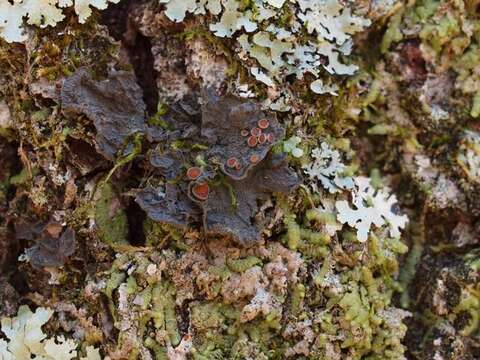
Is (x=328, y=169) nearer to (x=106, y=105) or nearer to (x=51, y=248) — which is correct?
(x=106, y=105)

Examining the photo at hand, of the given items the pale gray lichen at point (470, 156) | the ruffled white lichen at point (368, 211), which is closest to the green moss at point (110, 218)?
the ruffled white lichen at point (368, 211)

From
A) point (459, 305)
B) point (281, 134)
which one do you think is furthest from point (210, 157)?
point (459, 305)

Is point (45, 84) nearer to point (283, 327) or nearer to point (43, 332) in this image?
point (43, 332)

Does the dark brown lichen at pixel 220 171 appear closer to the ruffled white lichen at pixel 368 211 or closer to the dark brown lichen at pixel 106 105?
the dark brown lichen at pixel 106 105

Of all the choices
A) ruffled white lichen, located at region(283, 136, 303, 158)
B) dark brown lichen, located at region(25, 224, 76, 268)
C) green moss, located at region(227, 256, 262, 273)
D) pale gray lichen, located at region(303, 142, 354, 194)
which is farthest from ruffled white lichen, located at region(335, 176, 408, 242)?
dark brown lichen, located at region(25, 224, 76, 268)

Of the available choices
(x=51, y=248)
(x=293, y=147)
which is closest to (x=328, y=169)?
(x=293, y=147)
